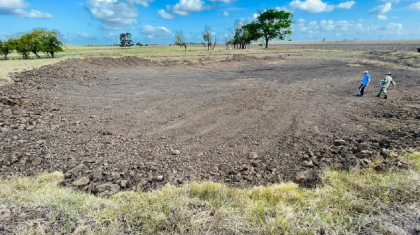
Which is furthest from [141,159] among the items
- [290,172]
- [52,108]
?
[52,108]

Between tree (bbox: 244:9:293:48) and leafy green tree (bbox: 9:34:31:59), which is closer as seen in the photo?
leafy green tree (bbox: 9:34:31:59)

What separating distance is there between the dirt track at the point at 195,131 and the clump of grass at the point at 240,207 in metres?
0.77

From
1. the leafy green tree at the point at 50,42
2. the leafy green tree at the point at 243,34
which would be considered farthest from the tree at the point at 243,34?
the leafy green tree at the point at 50,42

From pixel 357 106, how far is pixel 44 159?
1092 centimetres

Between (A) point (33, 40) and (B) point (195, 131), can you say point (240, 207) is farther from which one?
(A) point (33, 40)

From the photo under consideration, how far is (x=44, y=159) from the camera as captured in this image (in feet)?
16.4

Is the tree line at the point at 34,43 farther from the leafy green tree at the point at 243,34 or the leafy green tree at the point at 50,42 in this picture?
the leafy green tree at the point at 243,34

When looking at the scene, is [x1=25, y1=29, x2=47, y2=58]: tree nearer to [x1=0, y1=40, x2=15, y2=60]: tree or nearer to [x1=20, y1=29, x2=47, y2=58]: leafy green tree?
[x1=20, y1=29, x2=47, y2=58]: leafy green tree

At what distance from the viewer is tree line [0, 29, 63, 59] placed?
3131cm

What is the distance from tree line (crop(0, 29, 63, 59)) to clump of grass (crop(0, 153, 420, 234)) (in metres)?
36.9

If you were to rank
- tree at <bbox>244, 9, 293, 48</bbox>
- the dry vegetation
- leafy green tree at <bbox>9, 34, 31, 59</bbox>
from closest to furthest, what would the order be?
the dry vegetation → leafy green tree at <bbox>9, 34, 31, 59</bbox> → tree at <bbox>244, 9, 293, 48</bbox>

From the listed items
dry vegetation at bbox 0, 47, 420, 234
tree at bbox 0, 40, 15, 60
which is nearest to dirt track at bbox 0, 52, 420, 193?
dry vegetation at bbox 0, 47, 420, 234

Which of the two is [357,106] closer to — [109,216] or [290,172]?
[290,172]

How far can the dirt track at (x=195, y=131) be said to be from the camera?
4.77 m
